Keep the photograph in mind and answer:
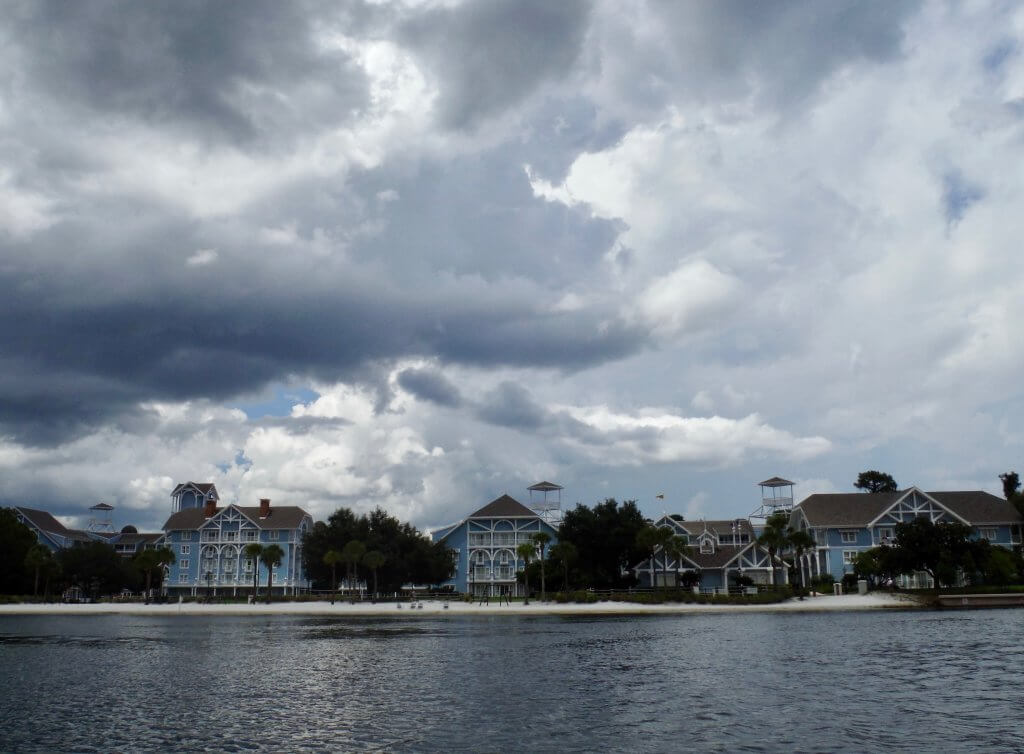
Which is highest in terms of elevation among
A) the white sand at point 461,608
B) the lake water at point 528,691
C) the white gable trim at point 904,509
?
the white gable trim at point 904,509

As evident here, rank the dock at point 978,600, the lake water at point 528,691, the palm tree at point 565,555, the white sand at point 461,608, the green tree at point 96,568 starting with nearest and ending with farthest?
the lake water at point 528,691, the dock at point 978,600, the white sand at point 461,608, the palm tree at point 565,555, the green tree at point 96,568

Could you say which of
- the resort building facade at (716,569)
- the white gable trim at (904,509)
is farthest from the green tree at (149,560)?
the white gable trim at (904,509)

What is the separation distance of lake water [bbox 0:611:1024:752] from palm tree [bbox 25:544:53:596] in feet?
173

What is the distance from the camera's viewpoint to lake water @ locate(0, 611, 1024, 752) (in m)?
21.4

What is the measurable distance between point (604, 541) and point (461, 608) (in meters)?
22.9

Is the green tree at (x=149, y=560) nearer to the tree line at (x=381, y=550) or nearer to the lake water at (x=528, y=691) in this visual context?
the tree line at (x=381, y=550)

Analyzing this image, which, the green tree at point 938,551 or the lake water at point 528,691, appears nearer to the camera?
the lake water at point 528,691

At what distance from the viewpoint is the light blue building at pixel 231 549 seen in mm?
127188

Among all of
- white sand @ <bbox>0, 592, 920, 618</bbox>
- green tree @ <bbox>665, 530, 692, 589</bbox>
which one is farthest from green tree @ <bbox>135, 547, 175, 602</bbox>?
green tree @ <bbox>665, 530, 692, 589</bbox>

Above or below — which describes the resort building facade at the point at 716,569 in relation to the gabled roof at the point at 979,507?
below

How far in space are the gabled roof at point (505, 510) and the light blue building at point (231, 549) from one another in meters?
31.1

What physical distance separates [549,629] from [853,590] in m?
47.2

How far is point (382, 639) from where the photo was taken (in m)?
53.8

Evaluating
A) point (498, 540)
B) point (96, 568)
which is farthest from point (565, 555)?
point (96, 568)
